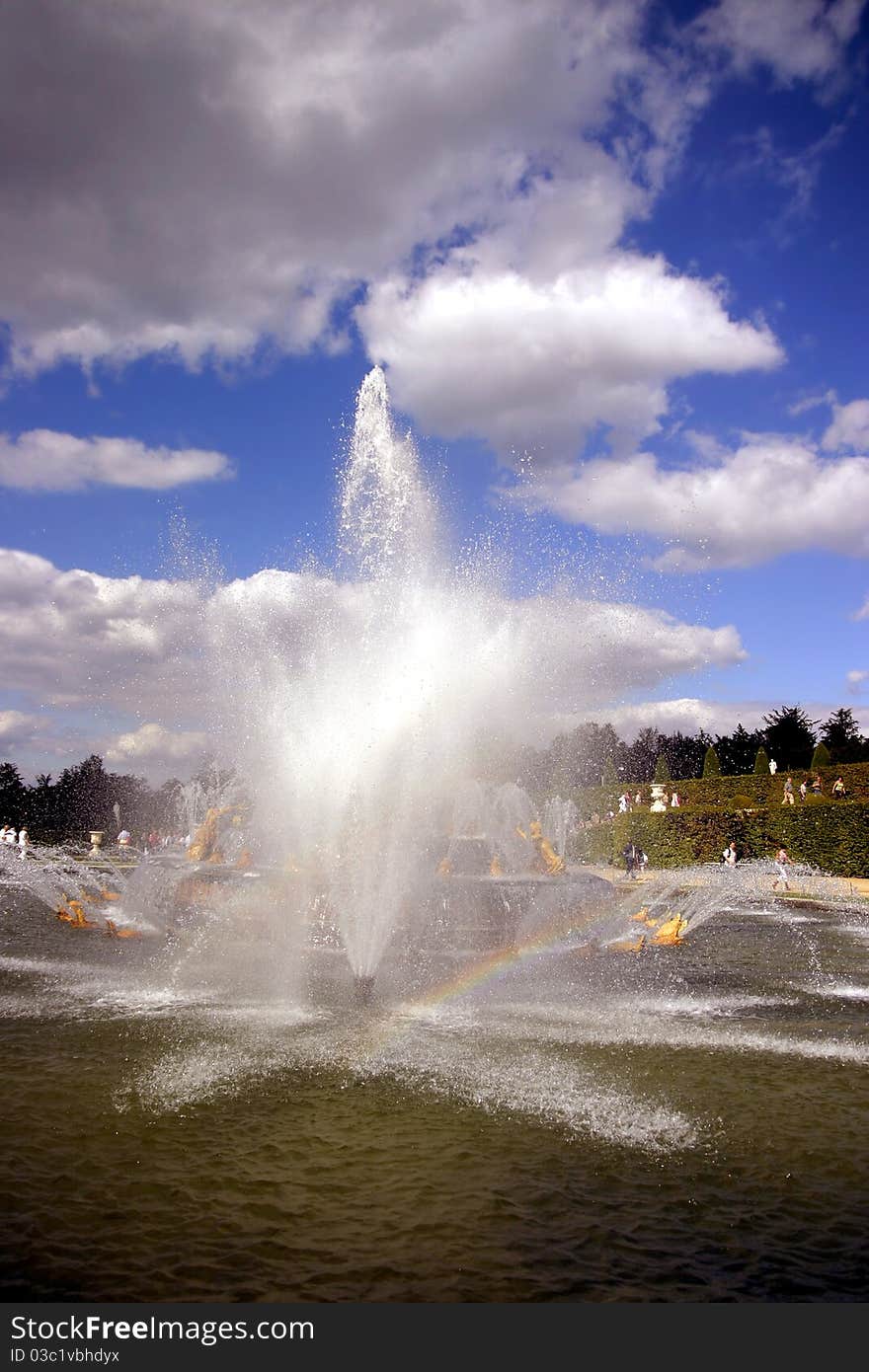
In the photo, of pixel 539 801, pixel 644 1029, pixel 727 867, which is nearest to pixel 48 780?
pixel 539 801

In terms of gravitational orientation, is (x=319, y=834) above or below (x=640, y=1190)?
above

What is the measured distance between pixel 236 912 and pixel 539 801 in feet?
156

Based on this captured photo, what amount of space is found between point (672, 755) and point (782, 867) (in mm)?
101410

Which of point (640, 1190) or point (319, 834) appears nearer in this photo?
point (640, 1190)

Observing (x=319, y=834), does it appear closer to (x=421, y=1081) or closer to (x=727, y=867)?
(x=421, y=1081)

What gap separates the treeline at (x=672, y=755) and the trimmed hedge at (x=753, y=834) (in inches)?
314

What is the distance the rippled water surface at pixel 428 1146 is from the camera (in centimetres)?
506

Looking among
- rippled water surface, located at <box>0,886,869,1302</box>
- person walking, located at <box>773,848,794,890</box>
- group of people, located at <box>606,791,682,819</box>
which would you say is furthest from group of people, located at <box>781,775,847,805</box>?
rippled water surface, located at <box>0,886,869,1302</box>

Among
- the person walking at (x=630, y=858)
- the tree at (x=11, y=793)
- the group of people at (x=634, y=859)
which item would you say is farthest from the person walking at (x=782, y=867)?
the tree at (x=11, y=793)

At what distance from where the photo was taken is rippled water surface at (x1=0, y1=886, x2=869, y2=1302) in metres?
5.06

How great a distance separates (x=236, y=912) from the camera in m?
16.5

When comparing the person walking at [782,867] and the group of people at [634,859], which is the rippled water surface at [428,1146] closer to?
the person walking at [782,867]

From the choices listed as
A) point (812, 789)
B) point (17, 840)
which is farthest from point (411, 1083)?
point (17, 840)

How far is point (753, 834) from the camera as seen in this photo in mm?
32938
